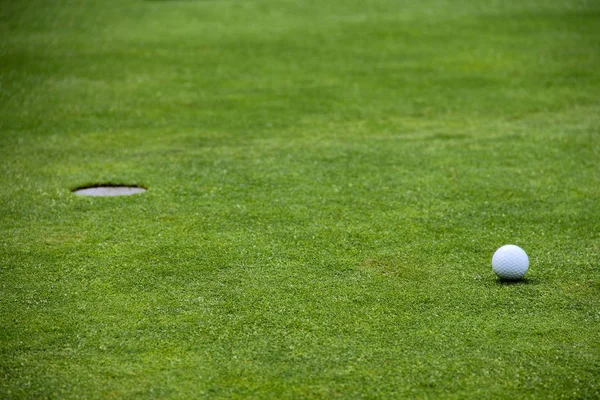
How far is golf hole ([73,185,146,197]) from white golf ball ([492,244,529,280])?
514 cm

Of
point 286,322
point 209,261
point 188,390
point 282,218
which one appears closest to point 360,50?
point 282,218

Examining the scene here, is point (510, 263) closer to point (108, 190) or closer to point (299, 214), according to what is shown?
point (299, 214)

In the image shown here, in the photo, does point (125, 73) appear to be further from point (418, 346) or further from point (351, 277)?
point (418, 346)

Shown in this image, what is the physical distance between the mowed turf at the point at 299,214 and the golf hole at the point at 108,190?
0.17 metres

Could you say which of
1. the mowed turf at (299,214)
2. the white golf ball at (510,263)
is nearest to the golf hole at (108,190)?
the mowed turf at (299,214)

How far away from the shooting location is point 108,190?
10.4 meters

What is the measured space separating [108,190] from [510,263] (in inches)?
226

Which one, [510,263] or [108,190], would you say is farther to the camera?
[108,190]

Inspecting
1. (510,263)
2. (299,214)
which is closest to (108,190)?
(299,214)

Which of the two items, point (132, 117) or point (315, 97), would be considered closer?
point (132, 117)

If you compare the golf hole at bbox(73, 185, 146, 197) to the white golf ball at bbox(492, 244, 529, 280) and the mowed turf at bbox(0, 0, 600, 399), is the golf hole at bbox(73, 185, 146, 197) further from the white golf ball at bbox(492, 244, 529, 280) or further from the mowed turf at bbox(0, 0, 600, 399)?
the white golf ball at bbox(492, 244, 529, 280)

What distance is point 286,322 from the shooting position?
6.79m

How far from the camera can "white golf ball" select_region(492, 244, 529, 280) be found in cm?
749

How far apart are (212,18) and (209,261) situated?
585 inches
